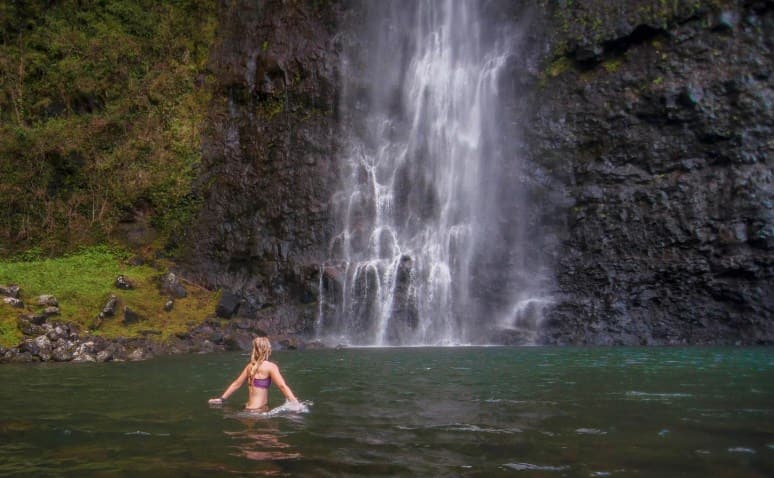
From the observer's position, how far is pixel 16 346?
50.8 feet

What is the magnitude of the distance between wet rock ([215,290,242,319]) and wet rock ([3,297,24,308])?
5.69m

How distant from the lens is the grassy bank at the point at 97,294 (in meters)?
17.9

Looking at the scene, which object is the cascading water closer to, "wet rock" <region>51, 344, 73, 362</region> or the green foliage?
the green foliage

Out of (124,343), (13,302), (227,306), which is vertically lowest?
(124,343)

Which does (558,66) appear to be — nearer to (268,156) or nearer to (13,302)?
(268,156)

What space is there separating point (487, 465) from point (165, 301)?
17978 millimetres

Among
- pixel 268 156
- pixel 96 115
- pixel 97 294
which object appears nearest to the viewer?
pixel 97 294

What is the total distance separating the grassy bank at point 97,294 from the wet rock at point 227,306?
576mm

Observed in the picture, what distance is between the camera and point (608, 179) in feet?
71.1

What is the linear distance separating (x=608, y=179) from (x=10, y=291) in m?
18.9

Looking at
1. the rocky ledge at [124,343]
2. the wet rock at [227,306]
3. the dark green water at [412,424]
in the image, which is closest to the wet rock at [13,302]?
the rocky ledge at [124,343]

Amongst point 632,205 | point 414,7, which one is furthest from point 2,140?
point 632,205

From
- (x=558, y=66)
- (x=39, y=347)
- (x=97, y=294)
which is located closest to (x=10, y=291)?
(x=97, y=294)

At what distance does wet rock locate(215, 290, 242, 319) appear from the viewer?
68.2 feet
